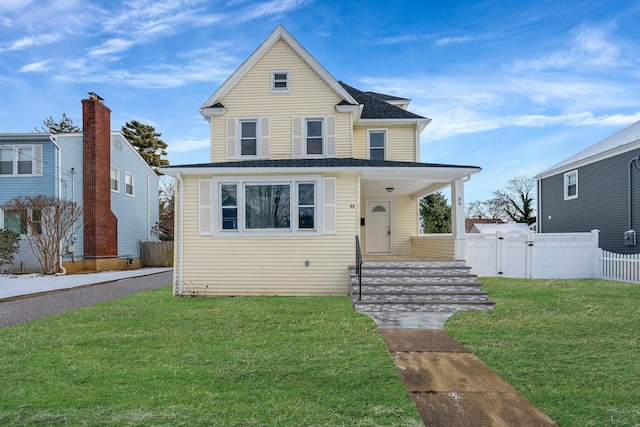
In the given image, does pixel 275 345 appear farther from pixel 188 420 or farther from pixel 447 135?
pixel 447 135

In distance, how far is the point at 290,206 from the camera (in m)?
10.2

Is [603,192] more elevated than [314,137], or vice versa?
[314,137]

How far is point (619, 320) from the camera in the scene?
6.81 m

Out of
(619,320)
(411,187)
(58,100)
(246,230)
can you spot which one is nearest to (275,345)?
(246,230)

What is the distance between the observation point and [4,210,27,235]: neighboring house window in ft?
55.7

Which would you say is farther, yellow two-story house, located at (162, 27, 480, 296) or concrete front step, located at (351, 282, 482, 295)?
yellow two-story house, located at (162, 27, 480, 296)

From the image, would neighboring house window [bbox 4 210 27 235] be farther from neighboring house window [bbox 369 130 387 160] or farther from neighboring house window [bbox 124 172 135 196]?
neighboring house window [bbox 369 130 387 160]

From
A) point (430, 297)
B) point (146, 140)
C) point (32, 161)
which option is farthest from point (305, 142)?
point (146, 140)

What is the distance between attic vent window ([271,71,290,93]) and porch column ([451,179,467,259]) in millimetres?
6381

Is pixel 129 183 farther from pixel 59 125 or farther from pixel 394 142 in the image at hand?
pixel 59 125

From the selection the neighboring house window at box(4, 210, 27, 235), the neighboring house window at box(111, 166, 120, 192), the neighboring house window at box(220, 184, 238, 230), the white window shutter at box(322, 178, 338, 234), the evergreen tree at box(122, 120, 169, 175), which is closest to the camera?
the white window shutter at box(322, 178, 338, 234)

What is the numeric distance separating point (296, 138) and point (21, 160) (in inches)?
579

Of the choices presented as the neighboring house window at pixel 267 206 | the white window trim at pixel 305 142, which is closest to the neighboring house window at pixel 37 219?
the neighboring house window at pixel 267 206

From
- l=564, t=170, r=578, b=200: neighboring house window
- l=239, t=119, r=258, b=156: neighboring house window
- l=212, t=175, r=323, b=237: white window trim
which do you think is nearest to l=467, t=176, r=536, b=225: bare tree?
l=564, t=170, r=578, b=200: neighboring house window
